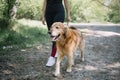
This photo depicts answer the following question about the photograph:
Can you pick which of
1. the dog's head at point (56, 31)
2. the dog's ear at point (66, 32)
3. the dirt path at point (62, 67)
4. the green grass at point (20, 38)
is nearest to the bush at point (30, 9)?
the green grass at point (20, 38)

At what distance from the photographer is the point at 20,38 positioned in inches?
442

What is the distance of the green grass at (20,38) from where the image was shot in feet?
33.5

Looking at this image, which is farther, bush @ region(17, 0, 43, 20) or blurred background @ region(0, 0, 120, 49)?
bush @ region(17, 0, 43, 20)

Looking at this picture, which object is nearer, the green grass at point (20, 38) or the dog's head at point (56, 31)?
the dog's head at point (56, 31)

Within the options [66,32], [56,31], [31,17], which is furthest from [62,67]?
[31,17]

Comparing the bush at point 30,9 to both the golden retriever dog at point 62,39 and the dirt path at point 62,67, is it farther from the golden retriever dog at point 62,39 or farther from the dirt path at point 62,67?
the golden retriever dog at point 62,39

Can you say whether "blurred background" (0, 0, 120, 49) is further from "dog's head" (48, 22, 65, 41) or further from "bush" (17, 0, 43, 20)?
"dog's head" (48, 22, 65, 41)

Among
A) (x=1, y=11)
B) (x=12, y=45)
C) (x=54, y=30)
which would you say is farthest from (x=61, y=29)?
(x=1, y=11)

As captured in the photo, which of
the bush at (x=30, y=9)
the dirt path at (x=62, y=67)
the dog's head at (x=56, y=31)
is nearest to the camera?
the dog's head at (x=56, y=31)

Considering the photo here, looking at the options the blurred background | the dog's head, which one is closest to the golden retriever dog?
the dog's head

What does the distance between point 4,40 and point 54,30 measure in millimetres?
4987

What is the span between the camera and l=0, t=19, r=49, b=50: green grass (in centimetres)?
1021

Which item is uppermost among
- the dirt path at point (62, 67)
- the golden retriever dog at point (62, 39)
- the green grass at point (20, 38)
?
the golden retriever dog at point (62, 39)

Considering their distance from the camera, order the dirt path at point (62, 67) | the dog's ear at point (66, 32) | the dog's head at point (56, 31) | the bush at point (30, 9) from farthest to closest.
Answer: the bush at point (30, 9) < the dirt path at point (62, 67) < the dog's ear at point (66, 32) < the dog's head at point (56, 31)
